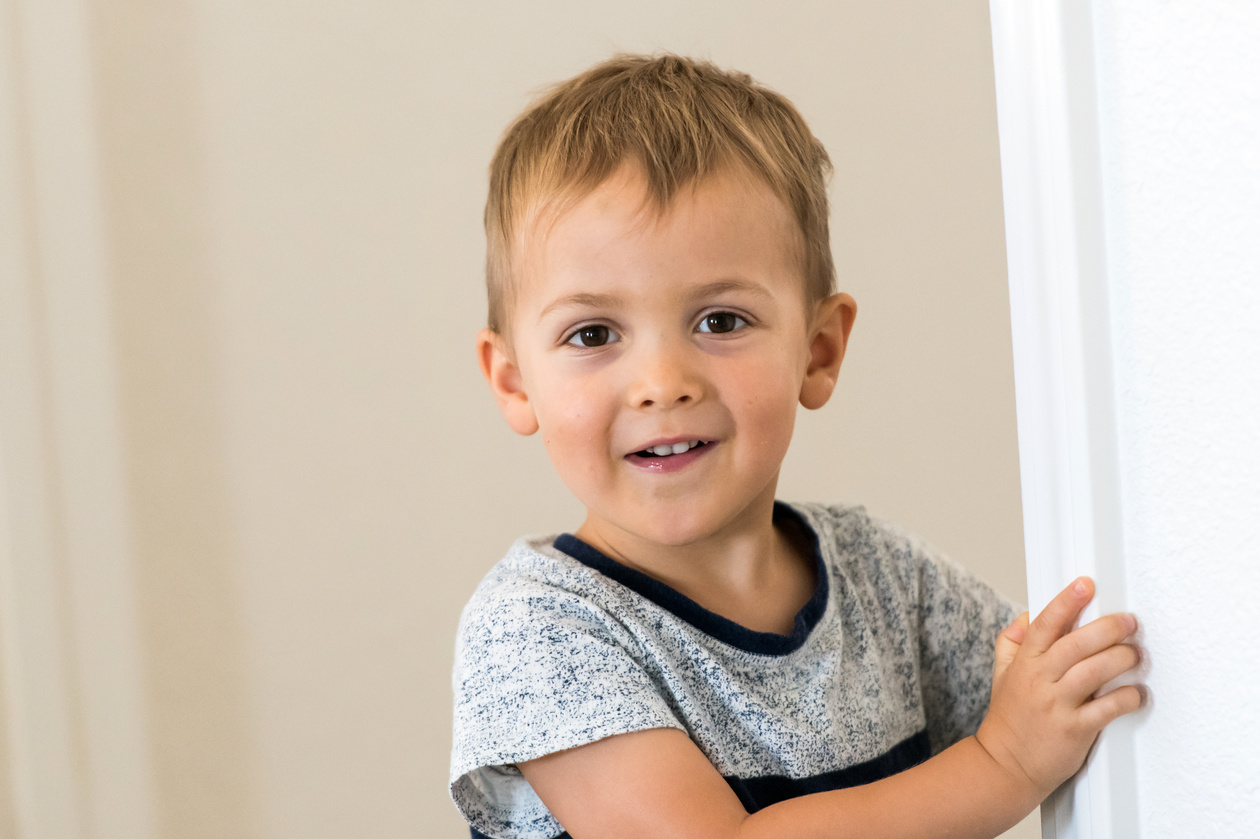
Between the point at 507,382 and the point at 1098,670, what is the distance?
1.52 feet

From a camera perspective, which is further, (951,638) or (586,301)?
(951,638)

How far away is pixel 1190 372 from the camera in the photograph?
43 centimetres

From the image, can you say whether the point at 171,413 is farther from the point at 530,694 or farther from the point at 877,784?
the point at 877,784

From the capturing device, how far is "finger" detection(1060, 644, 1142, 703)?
0.49m

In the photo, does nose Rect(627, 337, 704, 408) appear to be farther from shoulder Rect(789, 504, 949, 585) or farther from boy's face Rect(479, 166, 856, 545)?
shoulder Rect(789, 504, 949, 585)

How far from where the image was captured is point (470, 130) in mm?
1255

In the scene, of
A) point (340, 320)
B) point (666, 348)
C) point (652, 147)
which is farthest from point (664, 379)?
point (340, 320)

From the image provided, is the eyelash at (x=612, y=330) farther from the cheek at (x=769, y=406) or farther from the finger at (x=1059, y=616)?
the finger at (x=1059, y=616)

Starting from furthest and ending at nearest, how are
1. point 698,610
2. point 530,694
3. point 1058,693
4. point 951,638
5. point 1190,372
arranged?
point 951,638
point 698,610
point 530,694
point 1058,693
point 1190,372

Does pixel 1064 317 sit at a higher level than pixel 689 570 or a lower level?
higher

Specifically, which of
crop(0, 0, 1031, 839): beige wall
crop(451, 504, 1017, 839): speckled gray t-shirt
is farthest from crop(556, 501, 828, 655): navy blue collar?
crop(0, 0, 1031, 839): beige wall

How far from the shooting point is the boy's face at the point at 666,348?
0.69m

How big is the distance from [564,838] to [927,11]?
1058 millimetres

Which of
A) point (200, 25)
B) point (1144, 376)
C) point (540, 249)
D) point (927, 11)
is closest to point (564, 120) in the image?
point (540, 249)
